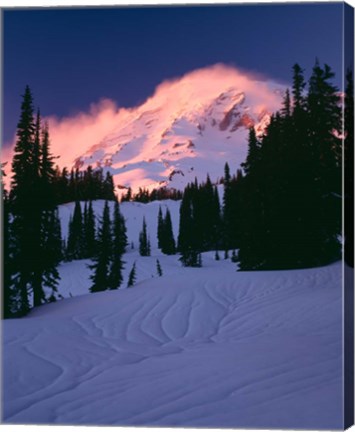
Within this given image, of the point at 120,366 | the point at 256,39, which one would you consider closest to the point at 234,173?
the point at 256,39

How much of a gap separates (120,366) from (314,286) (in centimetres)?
212

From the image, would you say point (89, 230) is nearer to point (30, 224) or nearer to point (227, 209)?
point (30, 224)

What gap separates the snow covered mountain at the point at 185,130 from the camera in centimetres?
501

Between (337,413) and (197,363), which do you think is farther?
(197,363)

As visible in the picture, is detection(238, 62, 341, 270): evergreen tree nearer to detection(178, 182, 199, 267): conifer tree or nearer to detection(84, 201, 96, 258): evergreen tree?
detection(178, 182, 199, 267): conifer tree

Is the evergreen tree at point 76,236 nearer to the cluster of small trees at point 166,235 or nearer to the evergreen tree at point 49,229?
the evergreen tree at point 49,229

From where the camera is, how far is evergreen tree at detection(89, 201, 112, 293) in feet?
18.9

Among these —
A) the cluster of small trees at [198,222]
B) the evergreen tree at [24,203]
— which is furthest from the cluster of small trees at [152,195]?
the evergreen tree at [24,203]

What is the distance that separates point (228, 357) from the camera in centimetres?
399

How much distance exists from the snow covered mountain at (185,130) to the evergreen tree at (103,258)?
0.48m

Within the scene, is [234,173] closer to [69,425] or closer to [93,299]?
[93,299]

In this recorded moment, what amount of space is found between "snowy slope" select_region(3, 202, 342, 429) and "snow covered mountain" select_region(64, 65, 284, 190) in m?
0.46

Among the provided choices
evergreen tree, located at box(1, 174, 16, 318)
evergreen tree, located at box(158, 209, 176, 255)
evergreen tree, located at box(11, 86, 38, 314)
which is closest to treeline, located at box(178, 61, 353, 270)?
evergreen tree, located at box(158, 209, 176, 255)

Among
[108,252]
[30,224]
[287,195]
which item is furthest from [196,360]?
[30,224]
